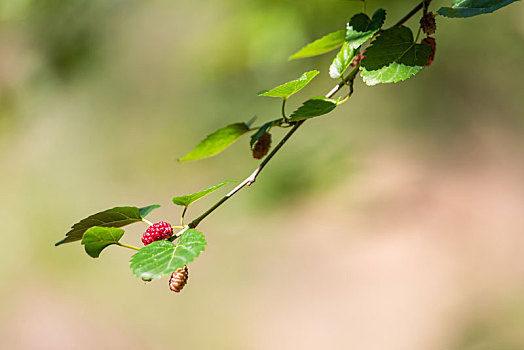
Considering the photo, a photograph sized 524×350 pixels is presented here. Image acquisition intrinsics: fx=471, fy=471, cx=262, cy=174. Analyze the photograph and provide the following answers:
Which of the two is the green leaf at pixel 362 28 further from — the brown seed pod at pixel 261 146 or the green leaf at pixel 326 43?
the brown seed pod at pixel 261 146

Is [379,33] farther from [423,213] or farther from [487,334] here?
[423,213]

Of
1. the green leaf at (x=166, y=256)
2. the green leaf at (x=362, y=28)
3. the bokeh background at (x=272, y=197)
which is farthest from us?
the bokeh background at (x=272, y=197)

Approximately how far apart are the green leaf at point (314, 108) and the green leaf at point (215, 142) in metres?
0.09

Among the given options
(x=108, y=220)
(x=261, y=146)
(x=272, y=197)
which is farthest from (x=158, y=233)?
(x=272, y=197)

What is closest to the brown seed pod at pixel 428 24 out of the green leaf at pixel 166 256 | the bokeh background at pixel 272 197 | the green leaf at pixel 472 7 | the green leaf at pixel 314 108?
the green leaf at pixel 472 7

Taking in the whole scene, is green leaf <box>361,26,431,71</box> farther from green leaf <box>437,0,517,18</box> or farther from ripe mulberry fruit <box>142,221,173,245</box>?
ripe mulberry fruit <box>142,221,173,245</box>


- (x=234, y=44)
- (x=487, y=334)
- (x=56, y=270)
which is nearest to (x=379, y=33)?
(x=234, y=44)

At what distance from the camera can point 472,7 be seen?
40 centimetres

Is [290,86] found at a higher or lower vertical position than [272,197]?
lower

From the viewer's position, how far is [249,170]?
276 centimetres

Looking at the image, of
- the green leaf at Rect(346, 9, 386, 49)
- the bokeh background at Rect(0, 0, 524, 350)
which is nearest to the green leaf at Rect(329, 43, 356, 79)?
the green leaf at Rect(346, 9, 386, 49)

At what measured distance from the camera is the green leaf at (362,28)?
→ 402mm

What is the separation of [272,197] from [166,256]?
168cm

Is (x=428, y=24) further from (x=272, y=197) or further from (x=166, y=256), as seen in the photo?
(x=272, y=197)
